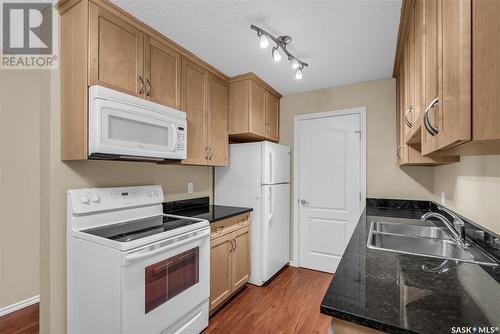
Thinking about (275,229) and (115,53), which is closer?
(115,53)

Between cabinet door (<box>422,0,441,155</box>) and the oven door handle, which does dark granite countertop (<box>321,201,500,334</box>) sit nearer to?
cabinet door (<box>422,0,441,155</box>)

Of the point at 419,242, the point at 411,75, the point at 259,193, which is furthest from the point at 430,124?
the point at 259,193

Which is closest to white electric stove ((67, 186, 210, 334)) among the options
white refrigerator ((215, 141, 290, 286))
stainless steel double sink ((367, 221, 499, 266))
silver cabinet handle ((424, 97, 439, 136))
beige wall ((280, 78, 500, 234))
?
white refrigerator ((215, 141, 290, 286))

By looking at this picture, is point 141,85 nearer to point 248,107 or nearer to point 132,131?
point 132,131

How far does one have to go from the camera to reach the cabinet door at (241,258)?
2494 mm

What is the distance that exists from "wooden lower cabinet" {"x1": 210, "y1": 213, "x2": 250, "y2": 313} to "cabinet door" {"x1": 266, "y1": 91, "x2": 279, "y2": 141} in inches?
45.9

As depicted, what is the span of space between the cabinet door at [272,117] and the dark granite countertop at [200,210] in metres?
1.11

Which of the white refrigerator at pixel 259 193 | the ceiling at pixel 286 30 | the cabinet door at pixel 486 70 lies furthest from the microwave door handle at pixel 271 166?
the cabinet door at pixel 486 70

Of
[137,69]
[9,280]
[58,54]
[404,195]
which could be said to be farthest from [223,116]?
[9,280]

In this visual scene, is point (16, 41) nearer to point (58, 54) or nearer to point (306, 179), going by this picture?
point (58, 54)

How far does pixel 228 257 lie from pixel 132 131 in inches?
58.4

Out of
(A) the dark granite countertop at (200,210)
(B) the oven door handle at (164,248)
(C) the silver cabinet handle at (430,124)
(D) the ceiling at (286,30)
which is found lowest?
(B) the oven door handle at (164,248)

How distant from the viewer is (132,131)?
65.1 inches

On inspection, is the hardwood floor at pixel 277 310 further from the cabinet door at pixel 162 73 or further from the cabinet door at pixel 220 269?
the cabinet door at pixel 162 73
